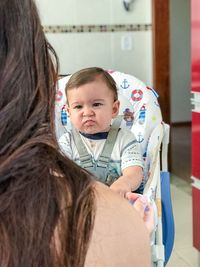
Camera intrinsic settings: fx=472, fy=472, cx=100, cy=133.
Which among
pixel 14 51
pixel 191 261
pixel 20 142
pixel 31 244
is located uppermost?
pixel 14 51

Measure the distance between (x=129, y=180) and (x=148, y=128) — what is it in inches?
15.8

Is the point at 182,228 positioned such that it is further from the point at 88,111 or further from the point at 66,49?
the point at 66,49

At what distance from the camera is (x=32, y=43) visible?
0.61 m

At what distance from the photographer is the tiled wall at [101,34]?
3539mm

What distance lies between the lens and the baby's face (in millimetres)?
1718

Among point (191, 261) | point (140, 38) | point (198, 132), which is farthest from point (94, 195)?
point (140, 38)

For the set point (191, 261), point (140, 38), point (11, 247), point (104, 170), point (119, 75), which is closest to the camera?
point (11, 247)

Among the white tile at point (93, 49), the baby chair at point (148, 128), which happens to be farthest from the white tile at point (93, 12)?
the baby chair at point (148, 128)

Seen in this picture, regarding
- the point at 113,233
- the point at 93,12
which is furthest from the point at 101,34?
the point at 113,233

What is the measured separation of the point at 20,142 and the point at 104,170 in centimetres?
114

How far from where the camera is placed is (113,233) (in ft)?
2.03

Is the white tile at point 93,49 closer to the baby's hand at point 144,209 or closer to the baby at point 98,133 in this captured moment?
the baby at point 98,133

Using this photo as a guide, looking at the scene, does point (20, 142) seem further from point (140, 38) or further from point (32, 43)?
point (140, 38)

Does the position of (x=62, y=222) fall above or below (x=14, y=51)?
below
